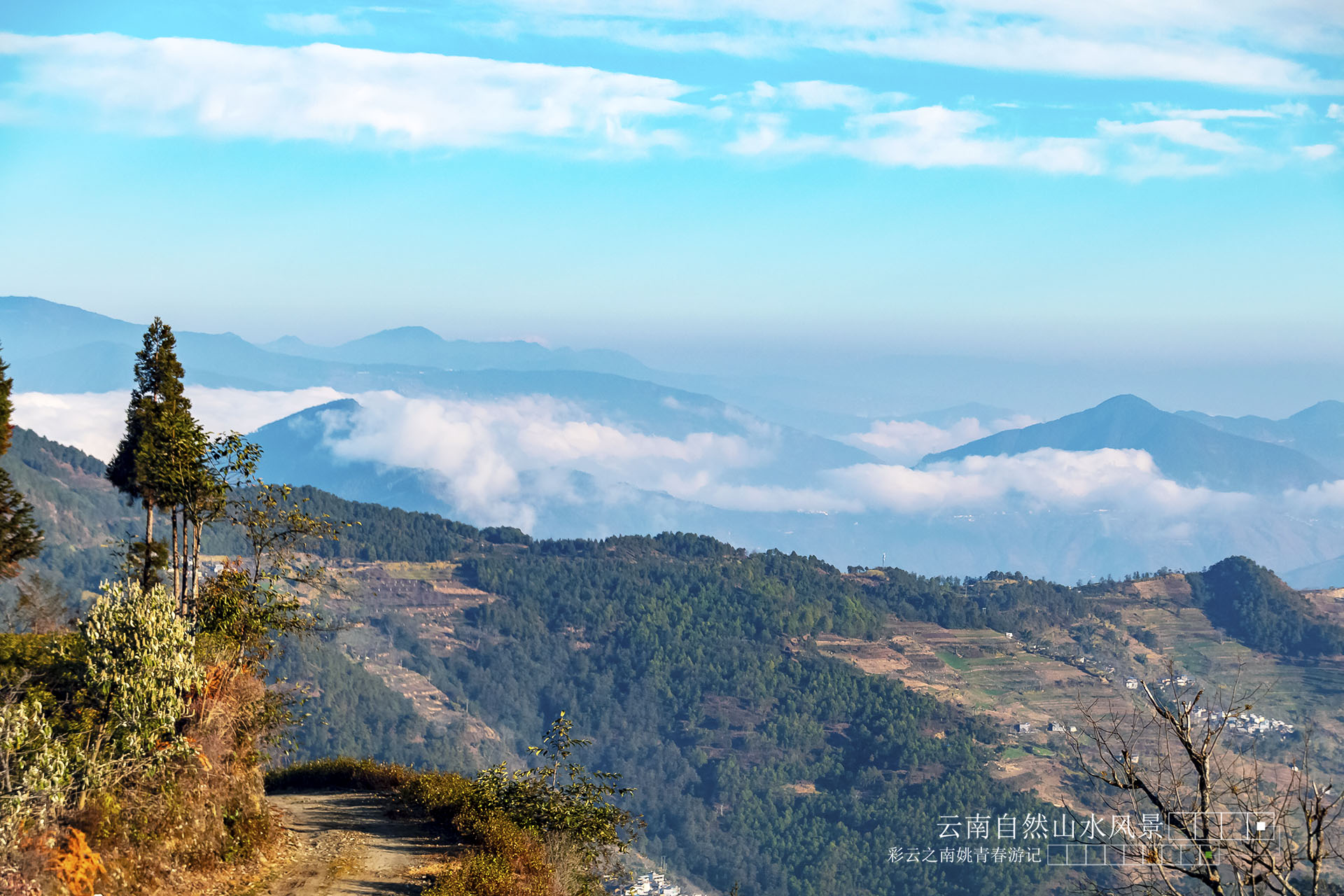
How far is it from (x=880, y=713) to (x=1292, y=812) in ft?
629

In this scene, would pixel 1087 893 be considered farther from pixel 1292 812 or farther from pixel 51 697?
pixel 51 697

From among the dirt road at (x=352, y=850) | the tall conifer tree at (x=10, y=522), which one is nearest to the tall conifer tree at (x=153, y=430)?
the tall conifer tree at (x=10, y=522)

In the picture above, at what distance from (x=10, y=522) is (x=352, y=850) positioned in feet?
58.7

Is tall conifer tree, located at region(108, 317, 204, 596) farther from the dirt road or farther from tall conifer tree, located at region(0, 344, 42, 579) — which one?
the dirt road

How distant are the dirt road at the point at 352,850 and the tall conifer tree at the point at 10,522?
41.8 ft

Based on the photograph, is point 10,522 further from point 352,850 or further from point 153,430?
point 352,850

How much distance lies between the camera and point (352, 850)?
24250 millimetres

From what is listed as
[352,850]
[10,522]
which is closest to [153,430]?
[10,522]

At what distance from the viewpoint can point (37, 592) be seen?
183 ft

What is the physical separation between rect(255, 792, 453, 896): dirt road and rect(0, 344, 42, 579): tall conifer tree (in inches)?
502

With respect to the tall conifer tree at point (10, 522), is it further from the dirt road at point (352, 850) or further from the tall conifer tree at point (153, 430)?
the dirt road at point (352, 850)

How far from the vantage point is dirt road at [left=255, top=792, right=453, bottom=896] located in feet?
72.4

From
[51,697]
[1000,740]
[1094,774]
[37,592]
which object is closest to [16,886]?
[51,697]

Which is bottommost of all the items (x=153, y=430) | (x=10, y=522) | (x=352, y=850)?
(x=352, y=850)
